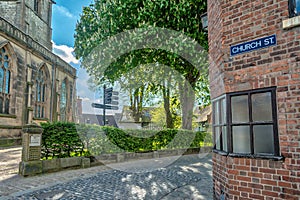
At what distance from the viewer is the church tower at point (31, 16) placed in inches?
1070

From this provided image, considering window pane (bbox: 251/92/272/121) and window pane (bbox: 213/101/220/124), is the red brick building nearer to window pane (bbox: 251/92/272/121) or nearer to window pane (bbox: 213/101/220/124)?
window pane (bbox: 251/92/272/121)

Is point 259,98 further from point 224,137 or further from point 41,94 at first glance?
point 41,94

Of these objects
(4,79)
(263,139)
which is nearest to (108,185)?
(263,139)

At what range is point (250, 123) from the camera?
3529mm

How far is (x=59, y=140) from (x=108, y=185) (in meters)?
2.99

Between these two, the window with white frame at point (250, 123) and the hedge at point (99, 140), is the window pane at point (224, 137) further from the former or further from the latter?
the hedge at point (99, 140)

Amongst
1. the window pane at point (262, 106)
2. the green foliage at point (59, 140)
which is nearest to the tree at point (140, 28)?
the green foliage at point (59, 140)

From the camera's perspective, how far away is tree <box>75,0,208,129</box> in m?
8.49

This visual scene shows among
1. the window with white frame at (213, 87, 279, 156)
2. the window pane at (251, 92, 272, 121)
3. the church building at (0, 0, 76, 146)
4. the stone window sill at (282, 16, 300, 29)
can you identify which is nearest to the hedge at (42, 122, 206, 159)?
the window with white frame at (213, 87, 279, 156)

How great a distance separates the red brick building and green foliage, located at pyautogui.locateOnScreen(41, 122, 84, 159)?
5.89m

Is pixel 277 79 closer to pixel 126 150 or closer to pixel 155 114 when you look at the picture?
pixel 126 150

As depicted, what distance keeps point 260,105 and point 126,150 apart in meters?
8.38

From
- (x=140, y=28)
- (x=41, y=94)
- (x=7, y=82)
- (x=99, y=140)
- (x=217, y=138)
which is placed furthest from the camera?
(x=41, y=94)

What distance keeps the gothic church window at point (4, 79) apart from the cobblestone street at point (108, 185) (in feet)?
39.1
